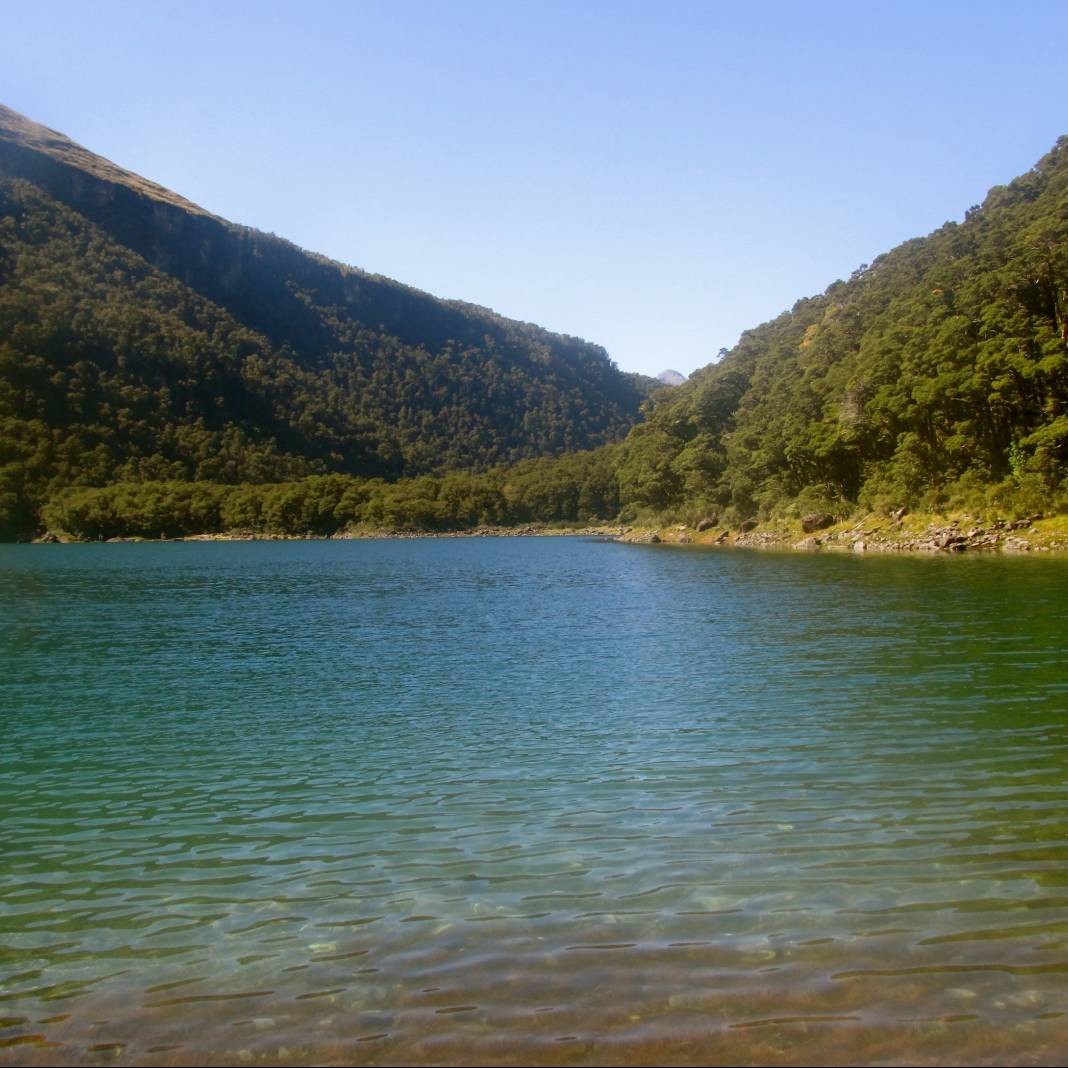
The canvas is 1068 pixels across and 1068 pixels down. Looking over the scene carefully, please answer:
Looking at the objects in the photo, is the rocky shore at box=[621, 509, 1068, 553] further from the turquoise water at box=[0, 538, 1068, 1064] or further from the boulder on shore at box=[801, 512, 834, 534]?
the turquoise water at box=[0, 538, 1068, 1064]

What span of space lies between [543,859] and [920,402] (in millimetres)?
70698

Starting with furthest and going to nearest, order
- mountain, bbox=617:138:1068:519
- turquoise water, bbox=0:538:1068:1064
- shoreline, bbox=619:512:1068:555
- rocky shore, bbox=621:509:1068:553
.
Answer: mountain, bbox=617:138:1068:519 < rocky shore, bbox=621:509:1068:553 < shoreline, bbox=619:512:1068:555 < turquoise water, bbox=0:538:1068:1064

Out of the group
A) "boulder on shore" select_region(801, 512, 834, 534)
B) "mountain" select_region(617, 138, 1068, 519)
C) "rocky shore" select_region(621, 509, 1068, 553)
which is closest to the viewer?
"rocky shore" select_region(621, 509, 1068, 553)

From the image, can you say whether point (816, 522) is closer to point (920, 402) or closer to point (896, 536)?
point (896, 536)

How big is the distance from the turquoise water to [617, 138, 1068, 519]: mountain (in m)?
51.3

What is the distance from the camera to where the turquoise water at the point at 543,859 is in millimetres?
6426

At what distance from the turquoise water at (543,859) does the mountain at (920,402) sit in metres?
51.3

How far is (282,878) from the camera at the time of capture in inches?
368

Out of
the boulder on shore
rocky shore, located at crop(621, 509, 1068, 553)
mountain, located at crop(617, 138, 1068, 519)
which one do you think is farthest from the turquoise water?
the boulder on shore

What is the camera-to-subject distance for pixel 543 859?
962 cm

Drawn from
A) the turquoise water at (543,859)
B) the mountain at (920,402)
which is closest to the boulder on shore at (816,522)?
the mountain at (920,402)

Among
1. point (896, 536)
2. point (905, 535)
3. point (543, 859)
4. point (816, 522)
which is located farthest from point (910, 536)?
point (543, 859)

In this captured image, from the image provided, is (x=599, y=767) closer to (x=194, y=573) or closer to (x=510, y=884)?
(x=510, y=884)

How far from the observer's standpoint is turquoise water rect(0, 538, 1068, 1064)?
21.1 ft
